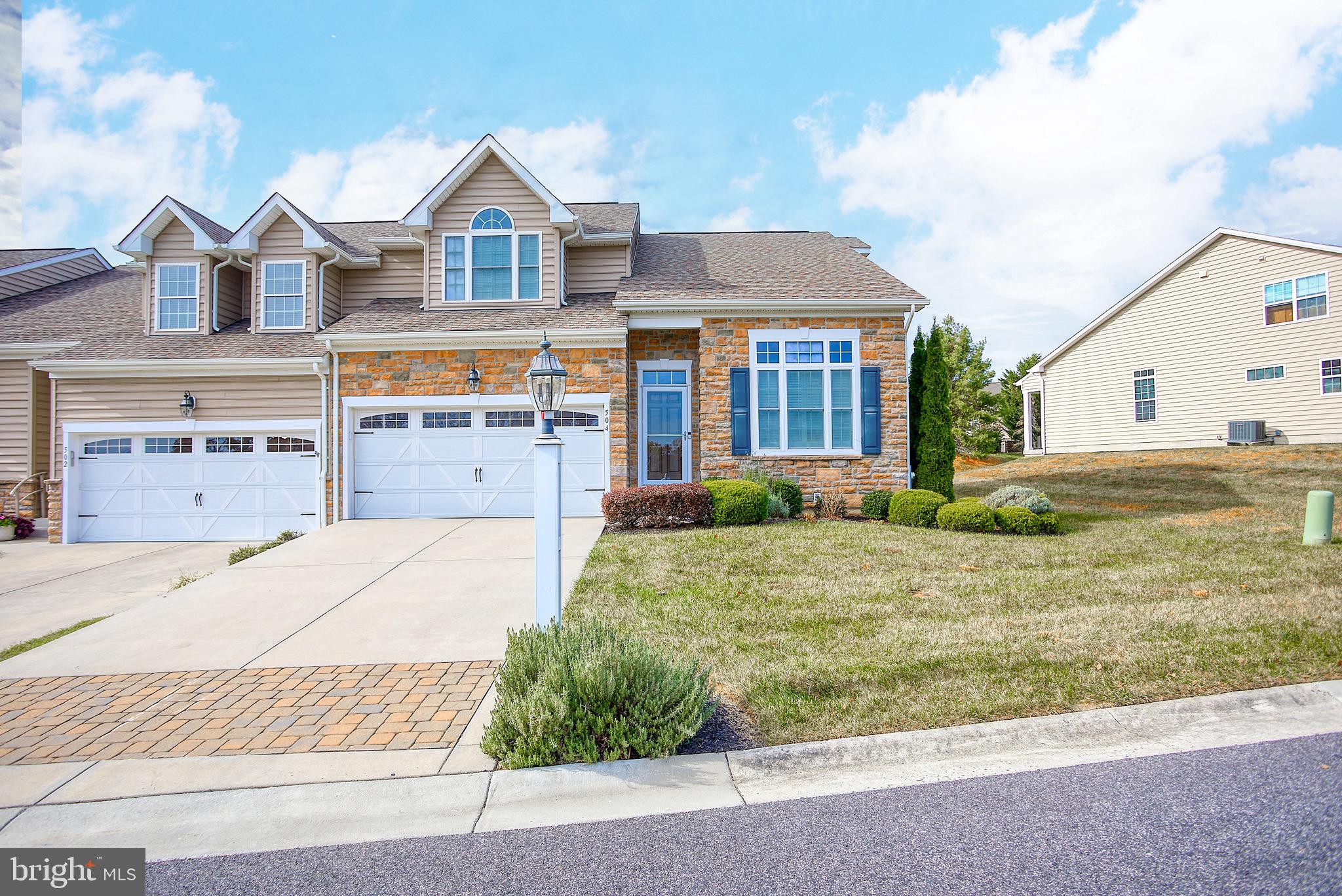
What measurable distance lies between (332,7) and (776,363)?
32.1ft

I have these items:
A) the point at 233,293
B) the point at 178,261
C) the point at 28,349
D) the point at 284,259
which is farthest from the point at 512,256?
the point at 28,349

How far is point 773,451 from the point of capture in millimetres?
13656

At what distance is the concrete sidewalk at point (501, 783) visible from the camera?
11.8 ft

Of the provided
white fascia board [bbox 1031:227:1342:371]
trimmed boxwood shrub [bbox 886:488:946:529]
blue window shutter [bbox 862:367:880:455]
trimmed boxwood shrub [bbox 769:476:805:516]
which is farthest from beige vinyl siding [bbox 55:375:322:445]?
white fascia board [bbox 1031:227:1342:371]

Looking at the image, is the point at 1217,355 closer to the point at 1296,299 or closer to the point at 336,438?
the point at 1296,299

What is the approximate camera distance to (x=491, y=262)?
15078 millimetres

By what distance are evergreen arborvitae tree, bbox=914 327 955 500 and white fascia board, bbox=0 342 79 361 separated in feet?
58.4

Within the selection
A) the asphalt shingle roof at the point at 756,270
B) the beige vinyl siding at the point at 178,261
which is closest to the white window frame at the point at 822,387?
the asphalt shingle roof at the point at 756,270

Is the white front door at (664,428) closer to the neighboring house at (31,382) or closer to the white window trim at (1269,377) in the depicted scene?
Result: the neighboring house at (31,382)

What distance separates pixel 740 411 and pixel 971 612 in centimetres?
733

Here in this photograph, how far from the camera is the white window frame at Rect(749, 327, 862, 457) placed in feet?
44.8

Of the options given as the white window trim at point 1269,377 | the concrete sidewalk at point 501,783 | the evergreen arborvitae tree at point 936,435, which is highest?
the white window trim at point 1269,377

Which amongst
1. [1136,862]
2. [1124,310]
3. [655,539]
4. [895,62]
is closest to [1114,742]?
[1136,862]

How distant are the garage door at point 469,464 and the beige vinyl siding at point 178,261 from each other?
15.9ft
